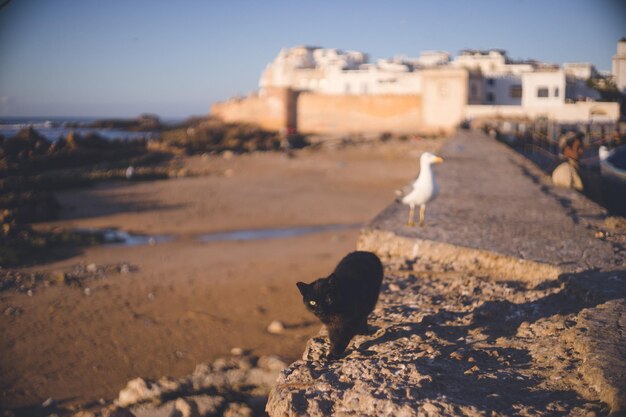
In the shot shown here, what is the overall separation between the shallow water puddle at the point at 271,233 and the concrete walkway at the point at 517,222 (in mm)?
3295

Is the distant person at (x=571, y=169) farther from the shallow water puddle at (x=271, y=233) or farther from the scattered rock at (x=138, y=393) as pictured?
the scattered rock at (x=138, y=393)

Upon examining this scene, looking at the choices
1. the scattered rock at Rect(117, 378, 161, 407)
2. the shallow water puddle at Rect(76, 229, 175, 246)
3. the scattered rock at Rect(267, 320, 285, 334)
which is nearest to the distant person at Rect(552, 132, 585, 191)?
the scattered rock at Rect(267, 320, 285, 334)

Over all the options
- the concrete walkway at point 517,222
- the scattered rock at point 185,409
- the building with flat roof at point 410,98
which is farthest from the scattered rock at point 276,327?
the building with flat roof at point 410,98

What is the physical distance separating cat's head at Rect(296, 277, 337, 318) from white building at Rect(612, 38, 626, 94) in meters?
2.34

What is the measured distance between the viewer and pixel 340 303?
2.49m

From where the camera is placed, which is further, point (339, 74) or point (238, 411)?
point (339, 74)

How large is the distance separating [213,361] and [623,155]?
5194 mm

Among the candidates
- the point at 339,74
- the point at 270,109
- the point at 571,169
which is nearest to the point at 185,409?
the point at 571,169

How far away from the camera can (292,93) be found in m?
39.1

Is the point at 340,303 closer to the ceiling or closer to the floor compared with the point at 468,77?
closer to the floor

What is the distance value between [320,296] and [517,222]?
115 inches

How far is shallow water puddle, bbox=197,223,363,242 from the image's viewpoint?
948 cm

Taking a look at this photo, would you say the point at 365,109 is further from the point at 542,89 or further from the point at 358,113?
the point at 542,89

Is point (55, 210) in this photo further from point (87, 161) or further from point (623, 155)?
point (623, 155)
